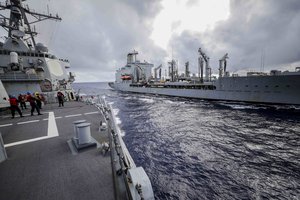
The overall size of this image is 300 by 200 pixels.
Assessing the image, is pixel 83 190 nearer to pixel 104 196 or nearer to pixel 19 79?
pixel 104 196

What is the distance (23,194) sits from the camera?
2459 mm

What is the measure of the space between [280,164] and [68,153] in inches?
371

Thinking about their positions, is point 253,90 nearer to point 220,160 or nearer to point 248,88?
point 248,88

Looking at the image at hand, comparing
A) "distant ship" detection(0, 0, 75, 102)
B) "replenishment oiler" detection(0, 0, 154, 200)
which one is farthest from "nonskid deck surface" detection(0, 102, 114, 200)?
"distant ship" detection(0, 0, 75, 102)

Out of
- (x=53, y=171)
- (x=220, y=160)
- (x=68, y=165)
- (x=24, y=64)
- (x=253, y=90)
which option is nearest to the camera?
(x=53, y=171)

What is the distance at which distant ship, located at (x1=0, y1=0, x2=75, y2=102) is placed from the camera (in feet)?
43.4

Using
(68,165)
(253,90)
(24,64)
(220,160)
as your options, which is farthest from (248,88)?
(24,64)

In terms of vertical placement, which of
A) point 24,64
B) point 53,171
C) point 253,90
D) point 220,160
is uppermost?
point 24,64

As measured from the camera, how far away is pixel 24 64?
1515cm

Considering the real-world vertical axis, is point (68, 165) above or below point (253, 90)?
below

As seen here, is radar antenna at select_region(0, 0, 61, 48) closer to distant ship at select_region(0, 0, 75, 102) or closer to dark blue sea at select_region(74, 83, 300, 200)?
distant ship at select_region(0, 0, 75, 102)

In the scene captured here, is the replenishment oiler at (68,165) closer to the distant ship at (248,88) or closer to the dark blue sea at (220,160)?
the dark blue sea at (220,160)

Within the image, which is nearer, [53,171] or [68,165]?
[53,171]

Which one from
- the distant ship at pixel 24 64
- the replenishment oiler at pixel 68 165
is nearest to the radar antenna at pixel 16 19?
the distant ship at pixel 24 64
